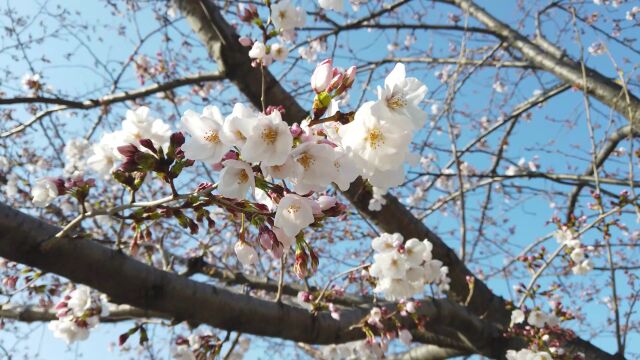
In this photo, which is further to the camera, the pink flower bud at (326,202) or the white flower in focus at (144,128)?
the white flower in focus at (144,128)

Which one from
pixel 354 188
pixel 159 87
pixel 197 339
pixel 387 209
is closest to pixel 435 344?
pixel 387 209

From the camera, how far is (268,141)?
0.84 meters

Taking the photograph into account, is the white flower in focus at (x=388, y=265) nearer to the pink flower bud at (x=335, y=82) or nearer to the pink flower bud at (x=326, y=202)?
the pink flower bud at (x=326, y=202)

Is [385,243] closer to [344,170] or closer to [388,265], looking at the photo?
[388,265]

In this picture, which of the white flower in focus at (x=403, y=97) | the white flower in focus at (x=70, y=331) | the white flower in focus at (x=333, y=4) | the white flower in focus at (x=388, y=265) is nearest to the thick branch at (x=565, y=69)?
the white flower in focus at (x=333, y=4)

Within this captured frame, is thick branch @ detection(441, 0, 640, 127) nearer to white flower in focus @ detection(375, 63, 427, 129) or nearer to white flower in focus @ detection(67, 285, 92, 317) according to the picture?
white flower in focus @ detection(375, 63, 427, 129)

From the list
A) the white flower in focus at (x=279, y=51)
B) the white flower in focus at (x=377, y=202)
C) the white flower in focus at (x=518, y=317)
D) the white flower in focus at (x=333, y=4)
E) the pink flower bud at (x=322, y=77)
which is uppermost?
the white flower in focus at (x=279, y=51)

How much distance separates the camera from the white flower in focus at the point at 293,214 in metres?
0.93

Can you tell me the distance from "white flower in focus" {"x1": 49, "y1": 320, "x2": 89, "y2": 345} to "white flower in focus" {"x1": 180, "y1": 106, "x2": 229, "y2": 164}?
185 centimetres

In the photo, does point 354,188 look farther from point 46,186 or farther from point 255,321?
point 46,186

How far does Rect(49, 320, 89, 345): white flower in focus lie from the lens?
2271 mm

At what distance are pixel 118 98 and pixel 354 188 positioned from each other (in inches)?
76.1

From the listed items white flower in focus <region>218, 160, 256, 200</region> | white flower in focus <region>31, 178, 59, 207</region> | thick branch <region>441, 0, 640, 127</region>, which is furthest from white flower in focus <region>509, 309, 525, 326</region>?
white flower in focus <region>31, 178, 59, 207</region>

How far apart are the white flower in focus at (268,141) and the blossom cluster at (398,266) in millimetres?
1720
